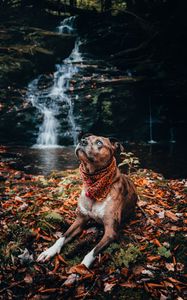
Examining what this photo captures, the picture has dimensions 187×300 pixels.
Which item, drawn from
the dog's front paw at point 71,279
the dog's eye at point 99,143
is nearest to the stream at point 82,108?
the dog's eye at point 99,143

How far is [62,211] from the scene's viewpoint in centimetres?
483

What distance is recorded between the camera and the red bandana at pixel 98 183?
12.3ft

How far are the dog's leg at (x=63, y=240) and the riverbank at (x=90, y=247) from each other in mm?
80

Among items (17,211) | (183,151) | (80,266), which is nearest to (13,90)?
(183,151)

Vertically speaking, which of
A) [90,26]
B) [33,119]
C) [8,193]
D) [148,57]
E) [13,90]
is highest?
[90,26]

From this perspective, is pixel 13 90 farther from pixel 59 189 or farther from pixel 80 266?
pixel 80 266

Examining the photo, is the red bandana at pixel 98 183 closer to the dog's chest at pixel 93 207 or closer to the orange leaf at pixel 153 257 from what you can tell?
the dog's chest at pixel 93 207

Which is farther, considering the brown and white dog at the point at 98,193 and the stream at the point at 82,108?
the stream at the point at 82,108

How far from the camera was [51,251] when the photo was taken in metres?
3.66

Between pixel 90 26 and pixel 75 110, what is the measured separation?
34.0ft

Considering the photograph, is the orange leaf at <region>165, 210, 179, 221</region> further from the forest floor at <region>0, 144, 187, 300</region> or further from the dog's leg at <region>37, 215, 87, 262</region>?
the dog's leg at <region>37, 215, 87, 262</region>

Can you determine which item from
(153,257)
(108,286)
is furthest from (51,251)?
(153,257)

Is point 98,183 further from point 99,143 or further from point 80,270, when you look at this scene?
point 80,270

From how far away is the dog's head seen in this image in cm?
358
